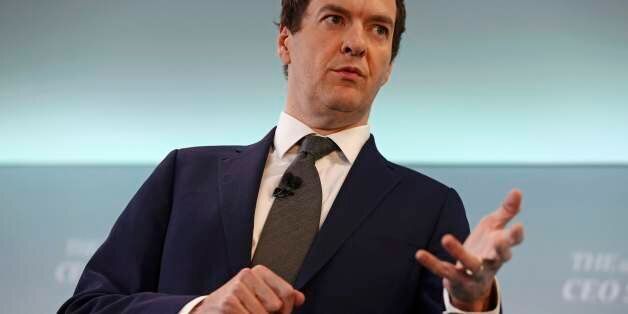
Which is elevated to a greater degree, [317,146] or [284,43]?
[284,43]

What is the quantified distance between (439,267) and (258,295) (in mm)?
283

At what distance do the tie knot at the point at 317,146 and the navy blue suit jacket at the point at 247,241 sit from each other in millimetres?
70

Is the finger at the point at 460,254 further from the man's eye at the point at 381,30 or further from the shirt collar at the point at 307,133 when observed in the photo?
the man's eye at the point at 381,30

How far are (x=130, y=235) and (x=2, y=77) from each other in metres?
1.96

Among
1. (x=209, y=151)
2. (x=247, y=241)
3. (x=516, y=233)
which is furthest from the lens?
(x=209, y=151)

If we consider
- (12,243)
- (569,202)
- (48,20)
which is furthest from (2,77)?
(569,202)

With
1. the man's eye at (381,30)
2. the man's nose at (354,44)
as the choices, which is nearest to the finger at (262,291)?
the man's nose at (354,44)

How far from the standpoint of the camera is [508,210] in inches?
53.2

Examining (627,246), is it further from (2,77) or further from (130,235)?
(2,77)

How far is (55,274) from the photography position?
10.2 feet

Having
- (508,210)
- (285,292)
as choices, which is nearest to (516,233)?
(508,210)

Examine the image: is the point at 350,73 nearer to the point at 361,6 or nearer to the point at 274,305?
the point at 361,6

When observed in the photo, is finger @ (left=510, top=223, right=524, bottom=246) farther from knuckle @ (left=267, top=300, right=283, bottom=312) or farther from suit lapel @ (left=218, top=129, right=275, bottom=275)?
suit lapel @ (left=218, top=129, right=275, bottom=275)

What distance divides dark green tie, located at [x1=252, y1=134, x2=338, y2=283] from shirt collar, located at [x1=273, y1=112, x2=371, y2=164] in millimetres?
79
